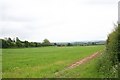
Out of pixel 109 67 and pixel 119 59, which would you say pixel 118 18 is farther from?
pixel 109 67

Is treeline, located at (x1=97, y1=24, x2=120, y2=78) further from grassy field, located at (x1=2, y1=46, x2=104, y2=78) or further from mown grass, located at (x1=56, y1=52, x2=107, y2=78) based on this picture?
grassy field, located at (x1=2, y1=46, x2=104, y2=78)

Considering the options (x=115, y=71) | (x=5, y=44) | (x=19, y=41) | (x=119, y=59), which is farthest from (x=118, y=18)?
(x=19, y=41)

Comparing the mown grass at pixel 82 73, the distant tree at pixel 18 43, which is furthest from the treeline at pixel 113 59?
the distant tree at pixel 18 43

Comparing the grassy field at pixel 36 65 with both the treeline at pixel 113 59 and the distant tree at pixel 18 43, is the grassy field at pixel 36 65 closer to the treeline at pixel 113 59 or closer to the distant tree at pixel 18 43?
the treeline at pixel 113 59

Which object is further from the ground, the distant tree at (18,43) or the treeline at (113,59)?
the distant tree at (18,43)

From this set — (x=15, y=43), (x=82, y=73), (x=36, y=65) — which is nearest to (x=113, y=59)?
(x=82, y=73)

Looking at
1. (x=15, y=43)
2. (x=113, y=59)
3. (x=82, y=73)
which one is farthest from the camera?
(x=15, y=43)

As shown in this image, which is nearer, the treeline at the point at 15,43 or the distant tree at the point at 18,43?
the treeline at the point at 15,43

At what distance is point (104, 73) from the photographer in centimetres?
1891

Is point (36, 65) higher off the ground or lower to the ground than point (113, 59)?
lower

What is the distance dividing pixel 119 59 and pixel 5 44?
98.5 m

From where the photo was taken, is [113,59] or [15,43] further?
[15,43]

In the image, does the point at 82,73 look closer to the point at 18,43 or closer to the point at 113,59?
the point at 113,59

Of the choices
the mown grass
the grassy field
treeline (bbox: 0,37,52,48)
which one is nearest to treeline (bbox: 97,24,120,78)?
the mown grass
